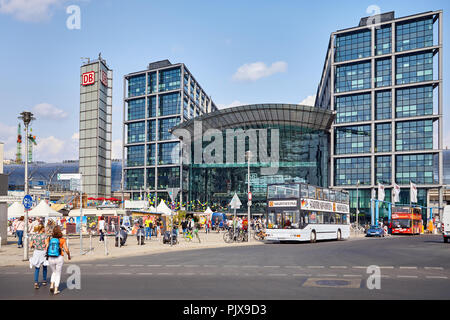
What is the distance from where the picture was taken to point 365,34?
82938mm

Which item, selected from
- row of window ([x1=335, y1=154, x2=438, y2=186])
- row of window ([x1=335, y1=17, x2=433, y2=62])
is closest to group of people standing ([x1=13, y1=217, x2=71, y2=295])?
row of window ([x1=335, y1=154, x2=438, y2=186])

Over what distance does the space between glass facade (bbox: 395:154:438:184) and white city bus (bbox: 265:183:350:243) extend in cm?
5026

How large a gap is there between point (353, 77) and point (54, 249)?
3170 inches

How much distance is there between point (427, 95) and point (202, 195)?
45.3 m

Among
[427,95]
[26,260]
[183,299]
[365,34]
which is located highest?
[365,34]

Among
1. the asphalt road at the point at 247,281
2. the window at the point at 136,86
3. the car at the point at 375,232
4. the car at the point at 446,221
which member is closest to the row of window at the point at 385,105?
the car at the point at 375,232

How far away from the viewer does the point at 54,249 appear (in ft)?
34.0

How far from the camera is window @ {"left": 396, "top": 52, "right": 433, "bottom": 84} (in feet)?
253

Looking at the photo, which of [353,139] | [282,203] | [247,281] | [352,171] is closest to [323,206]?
[282,203]

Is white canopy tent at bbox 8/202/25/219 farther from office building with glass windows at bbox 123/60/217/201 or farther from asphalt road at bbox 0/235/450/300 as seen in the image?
office building with glass windows at bbox 123/60/217/201

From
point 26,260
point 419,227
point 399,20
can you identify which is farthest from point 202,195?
point 26,260
